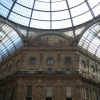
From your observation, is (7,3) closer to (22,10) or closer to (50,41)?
(22,10)

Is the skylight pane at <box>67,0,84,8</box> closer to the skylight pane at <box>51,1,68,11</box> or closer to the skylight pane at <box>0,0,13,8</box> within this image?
the skylight pane at <box>51,1,68,11</box>

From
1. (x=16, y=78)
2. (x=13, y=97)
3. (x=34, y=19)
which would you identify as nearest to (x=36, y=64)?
(x=16, y=78)

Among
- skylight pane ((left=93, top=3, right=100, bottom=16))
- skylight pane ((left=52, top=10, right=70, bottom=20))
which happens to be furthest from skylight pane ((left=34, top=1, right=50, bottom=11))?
skylight pane ((left=93, top=3, right=100, bottom=16))

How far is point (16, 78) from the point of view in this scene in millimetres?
42188

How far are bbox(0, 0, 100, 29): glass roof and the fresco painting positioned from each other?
11.2ft

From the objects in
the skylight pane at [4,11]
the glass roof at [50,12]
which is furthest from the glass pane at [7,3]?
the skylight pane at [4,11]

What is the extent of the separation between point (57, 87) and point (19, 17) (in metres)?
21.0

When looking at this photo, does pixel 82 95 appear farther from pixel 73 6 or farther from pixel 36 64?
pixel 73 6

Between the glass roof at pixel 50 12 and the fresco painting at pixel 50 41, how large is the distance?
342 cm

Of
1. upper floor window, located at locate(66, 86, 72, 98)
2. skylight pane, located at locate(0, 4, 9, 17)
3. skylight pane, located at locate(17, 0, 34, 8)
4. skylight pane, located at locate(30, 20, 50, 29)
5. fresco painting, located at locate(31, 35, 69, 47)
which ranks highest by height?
skylight pane, located at locate(17, 0, 34, 8)

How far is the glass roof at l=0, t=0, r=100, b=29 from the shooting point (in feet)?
148

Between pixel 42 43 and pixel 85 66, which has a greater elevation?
pixel 42 43

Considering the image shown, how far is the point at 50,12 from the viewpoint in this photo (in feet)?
159

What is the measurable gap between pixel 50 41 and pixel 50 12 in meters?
8.16
